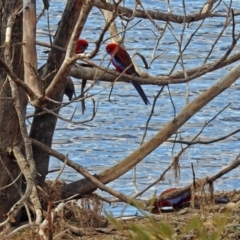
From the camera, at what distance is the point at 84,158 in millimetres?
7391

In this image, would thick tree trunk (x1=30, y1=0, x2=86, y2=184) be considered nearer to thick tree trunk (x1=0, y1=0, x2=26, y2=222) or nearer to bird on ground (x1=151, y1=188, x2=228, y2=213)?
thick tree trunk (x1=0, y1=0, x2=26, y2=222)

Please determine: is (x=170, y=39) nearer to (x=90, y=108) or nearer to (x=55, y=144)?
(x=90, y=108)

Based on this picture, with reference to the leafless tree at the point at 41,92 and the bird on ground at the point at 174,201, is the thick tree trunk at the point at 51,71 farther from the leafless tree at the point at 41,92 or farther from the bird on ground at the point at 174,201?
the bird on ground at the point at 174,201

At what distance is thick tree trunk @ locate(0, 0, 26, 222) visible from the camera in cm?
431

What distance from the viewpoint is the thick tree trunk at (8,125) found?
431 centimetres


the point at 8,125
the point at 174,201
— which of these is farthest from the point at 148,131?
the point at 8,125

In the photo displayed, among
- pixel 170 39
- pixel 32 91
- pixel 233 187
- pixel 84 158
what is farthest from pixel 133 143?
pixel 32 91

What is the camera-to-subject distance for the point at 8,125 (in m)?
4.45

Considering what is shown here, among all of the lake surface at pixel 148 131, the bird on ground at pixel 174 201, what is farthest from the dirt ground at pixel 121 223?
the lake surface at pixel 148 131

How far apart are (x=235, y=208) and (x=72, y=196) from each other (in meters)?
1.05

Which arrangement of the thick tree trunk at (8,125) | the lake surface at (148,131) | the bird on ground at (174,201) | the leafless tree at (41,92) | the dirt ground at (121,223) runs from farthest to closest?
the lake surface at (148,131), the bird on ground at (174,201), the thick tree trunk at (8,125), the dirt ground at (121,223), the leafless tree at (41,92)

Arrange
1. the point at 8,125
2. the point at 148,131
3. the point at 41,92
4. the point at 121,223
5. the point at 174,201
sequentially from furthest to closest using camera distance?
the point at 148,131 < the point at 174,201 < the point at 8,125 < the point at 121,223 < the point at 41,92

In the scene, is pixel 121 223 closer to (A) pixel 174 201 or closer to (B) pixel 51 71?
(B) pixel 51 71

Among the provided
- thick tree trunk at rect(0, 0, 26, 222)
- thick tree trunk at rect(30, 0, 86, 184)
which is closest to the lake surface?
thick tree trunk at rect(30, 0, 86, 184)
